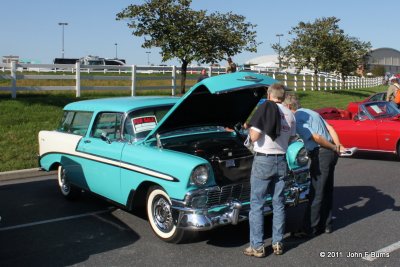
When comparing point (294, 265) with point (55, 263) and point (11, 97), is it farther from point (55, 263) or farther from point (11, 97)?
point (11, 97)

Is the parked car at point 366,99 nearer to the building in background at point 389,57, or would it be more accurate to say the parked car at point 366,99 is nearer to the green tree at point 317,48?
the green tree at point 317,48

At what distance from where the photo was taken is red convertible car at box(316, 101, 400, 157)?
10141 mm

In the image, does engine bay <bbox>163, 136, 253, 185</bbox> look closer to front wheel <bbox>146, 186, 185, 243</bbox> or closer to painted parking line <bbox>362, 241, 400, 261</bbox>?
front wheel <bbox>146, 186, 185, 243</bbox>

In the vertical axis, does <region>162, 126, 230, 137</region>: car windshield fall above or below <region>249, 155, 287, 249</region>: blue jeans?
above

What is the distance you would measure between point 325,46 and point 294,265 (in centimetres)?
3066

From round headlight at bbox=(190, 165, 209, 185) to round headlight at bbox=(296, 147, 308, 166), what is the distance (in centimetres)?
119

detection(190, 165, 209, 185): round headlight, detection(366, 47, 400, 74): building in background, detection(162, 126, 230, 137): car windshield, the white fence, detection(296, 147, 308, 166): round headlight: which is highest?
detection(366, 47, 400, 74): building in background

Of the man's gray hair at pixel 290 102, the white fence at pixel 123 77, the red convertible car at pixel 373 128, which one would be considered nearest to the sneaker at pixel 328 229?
the man's gray hair at pixel 290 102

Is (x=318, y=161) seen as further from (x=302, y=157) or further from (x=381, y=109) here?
(x=381, y=109)

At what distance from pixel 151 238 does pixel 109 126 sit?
1663mm

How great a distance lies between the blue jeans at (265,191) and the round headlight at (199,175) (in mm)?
489

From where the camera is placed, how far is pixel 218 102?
6180 millimetres

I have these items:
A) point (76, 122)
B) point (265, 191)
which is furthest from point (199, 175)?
point (76, 122)

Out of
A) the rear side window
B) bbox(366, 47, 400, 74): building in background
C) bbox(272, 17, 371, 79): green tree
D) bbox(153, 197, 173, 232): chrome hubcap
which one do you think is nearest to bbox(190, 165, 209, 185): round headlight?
bbox(153, 197, 173, 232): chrome hubcap
